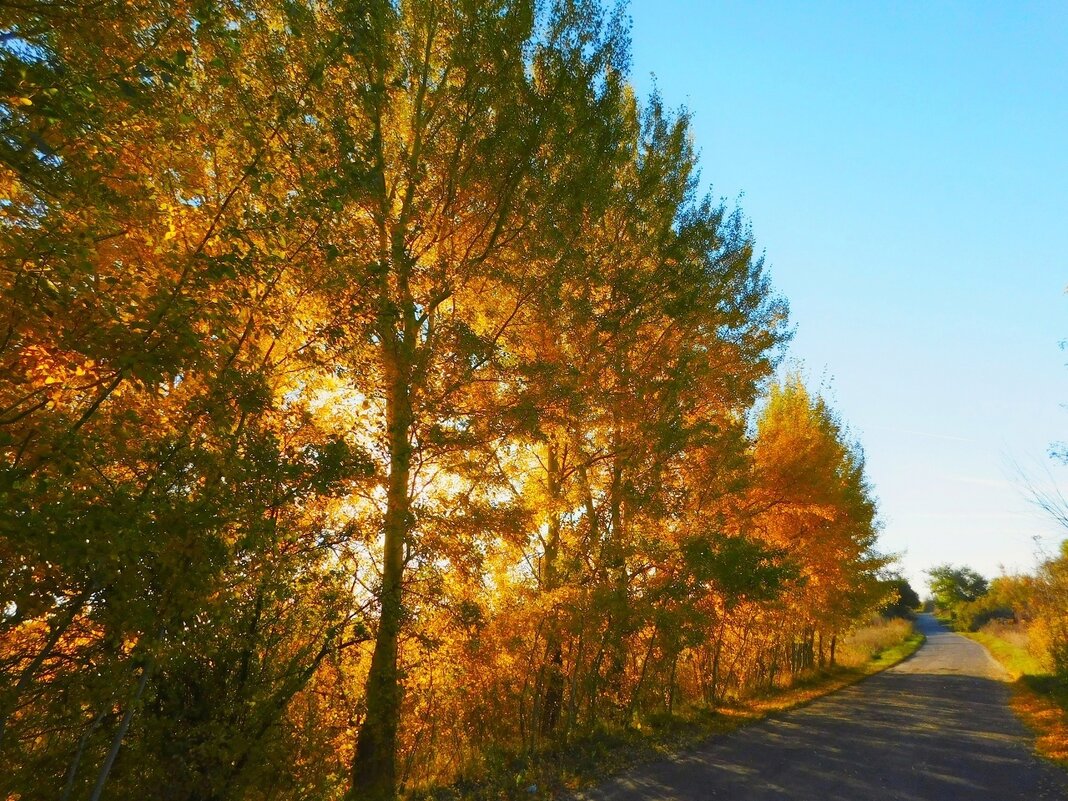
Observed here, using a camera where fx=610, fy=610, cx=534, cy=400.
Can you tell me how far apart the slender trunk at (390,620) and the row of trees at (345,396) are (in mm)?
42

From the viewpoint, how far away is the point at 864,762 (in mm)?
10164

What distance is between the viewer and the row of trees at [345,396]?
3561 mm

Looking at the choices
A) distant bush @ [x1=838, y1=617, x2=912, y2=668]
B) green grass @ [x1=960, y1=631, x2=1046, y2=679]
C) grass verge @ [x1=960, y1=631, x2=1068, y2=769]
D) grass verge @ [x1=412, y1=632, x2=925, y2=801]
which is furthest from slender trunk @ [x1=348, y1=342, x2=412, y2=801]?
distant bush @ [x1=838, y1=617, x2=912, y2=668]

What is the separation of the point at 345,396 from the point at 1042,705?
20565mm

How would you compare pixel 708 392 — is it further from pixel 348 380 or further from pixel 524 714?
pixel 348 380

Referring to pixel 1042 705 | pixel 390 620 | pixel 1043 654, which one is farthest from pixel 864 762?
pixel 1043 654

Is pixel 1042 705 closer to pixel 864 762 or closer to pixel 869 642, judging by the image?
pixel 864 762

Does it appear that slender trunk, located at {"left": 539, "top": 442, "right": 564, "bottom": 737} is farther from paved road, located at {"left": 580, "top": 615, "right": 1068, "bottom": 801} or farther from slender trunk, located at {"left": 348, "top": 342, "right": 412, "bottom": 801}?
slender trunk, located at {"left": 348, "top": 342, "right": 412, "bottom": 801}

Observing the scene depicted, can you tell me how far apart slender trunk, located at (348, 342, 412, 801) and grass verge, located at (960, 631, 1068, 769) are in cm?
1110

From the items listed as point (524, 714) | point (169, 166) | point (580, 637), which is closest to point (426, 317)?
point (169, 166)

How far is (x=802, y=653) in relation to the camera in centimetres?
2759

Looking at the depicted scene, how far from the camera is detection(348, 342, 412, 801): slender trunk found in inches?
294

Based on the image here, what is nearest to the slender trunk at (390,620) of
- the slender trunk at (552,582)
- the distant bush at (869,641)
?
the slender trunk at (552,582)

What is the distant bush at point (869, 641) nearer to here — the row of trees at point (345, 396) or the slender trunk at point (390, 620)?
the row of trees at point (345, 396)
